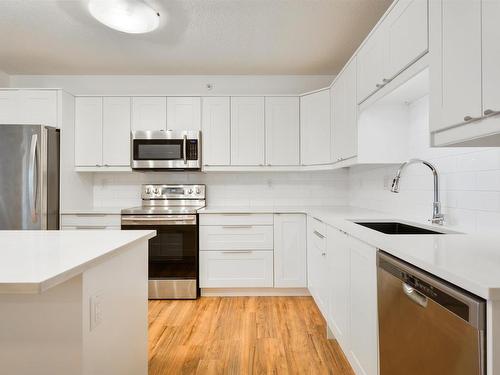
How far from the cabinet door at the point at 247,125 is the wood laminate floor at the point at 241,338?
1595 mm

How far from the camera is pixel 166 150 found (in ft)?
11.0

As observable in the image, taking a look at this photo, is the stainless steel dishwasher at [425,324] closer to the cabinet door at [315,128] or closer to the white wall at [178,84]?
the cabinet door at [315,128]

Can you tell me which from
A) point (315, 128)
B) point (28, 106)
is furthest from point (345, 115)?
point (28, 106)

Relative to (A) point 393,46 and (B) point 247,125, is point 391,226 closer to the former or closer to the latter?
(A) point 393,46

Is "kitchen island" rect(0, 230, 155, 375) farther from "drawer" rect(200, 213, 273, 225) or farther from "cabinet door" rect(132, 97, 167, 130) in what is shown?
"cabinet door" rect(132, 97, 167, 130)

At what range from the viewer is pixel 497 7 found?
999mm

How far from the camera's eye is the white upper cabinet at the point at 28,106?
3.23 meters

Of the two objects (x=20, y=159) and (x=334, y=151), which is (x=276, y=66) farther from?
(x=20, y=159)

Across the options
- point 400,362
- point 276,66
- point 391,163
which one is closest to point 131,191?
point 276,66

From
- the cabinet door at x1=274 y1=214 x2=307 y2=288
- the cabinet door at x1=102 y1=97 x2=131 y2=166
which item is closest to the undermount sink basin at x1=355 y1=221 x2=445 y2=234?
the cabinet door at x1=274 y1=214 x2=307 y2=288

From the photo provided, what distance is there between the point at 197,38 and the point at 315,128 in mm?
1460

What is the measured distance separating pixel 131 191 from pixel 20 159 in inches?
43.9

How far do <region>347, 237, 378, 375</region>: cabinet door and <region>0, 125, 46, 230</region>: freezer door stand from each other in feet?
9.33

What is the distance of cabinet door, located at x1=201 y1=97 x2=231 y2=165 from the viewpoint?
135 inches
